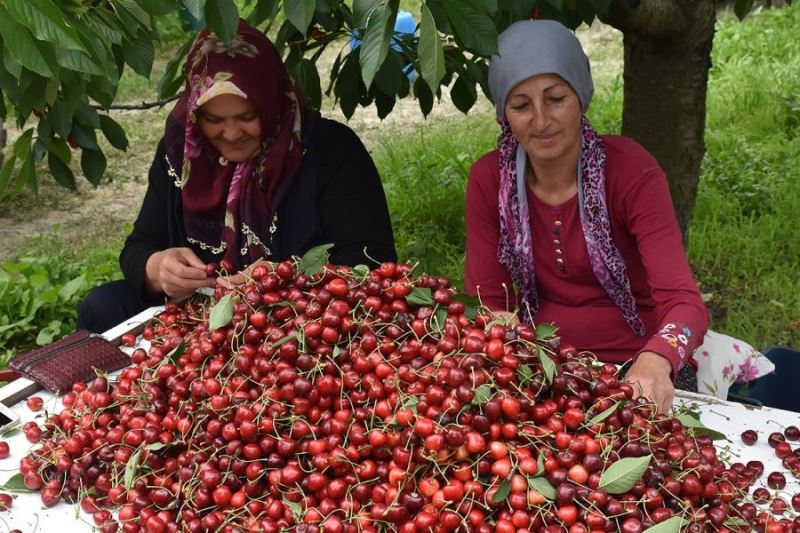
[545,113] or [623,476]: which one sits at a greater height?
[545,113]

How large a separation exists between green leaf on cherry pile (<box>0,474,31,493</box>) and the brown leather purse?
33 cm

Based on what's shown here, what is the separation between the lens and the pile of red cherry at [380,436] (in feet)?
4.56

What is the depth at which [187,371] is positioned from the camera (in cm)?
175

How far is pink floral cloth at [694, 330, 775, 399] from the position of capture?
2357 millimetres

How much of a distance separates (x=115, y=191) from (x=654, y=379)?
16.7 feet

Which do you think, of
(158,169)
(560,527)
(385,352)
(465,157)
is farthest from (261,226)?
(465,157)

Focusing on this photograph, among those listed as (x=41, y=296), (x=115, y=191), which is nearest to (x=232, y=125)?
(x=41, y=296)

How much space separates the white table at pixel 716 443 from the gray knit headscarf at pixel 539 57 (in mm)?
841

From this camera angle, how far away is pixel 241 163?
2814mm

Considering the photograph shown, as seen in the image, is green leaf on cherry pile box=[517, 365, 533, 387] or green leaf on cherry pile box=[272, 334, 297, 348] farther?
green leaf on cherry pile box=[272, 334, 297, 348]

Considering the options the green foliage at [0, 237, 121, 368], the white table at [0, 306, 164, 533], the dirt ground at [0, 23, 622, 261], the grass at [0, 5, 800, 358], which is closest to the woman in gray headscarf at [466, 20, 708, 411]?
the white table at [0, 306, 164, 533]

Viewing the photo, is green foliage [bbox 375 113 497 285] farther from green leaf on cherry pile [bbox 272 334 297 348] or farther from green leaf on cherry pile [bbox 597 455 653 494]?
green leaf on cherry pile [bbox 597 455 653 494]

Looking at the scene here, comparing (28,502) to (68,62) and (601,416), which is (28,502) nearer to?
(68,62)

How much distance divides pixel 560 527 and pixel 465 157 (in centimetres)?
422
